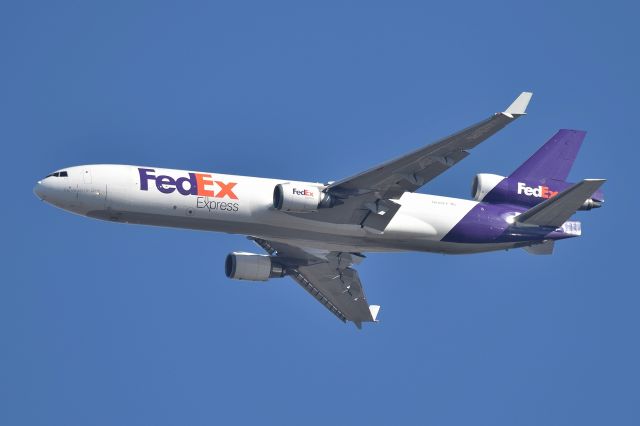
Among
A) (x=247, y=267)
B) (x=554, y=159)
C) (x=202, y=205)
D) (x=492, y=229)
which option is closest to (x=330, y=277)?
(x=247, y=267)

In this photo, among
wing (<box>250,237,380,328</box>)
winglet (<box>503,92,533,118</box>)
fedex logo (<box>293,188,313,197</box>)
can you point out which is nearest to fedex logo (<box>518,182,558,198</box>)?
wing (<box>250,237,380,328</box>)

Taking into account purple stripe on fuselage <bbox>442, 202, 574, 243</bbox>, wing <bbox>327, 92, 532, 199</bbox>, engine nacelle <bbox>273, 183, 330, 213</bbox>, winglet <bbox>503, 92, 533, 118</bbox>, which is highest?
winglet <bbox>503, 92, 533, 118</bbox>

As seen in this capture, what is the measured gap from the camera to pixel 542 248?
206ft

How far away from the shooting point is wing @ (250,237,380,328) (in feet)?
214

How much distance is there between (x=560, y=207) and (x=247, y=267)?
671 inches

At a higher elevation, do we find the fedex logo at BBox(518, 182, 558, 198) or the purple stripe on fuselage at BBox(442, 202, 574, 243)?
the fedex logo at BBox(518, 182, 558, 198)

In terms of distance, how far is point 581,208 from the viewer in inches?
2414

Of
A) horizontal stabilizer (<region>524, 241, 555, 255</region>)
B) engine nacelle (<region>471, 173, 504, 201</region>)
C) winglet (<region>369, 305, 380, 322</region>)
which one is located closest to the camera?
engine nacelle (<region>471, 173, 504, 201</region>)

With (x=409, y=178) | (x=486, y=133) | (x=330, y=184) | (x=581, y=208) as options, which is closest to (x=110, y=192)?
(x=330, y=184)

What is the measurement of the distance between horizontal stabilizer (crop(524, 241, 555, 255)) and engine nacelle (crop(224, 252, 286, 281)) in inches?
555

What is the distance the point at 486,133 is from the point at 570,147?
12.1 meters

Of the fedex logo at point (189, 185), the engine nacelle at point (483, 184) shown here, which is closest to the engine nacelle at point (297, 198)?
the fedex logo at point (189, 185)

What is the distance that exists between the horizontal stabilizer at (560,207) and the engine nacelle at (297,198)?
37.2ft

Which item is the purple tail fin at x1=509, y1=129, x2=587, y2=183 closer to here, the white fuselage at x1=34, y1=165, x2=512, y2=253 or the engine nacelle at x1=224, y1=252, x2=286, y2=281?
the white fuselage at x1=34, y1=165, x2=512, y2=253
